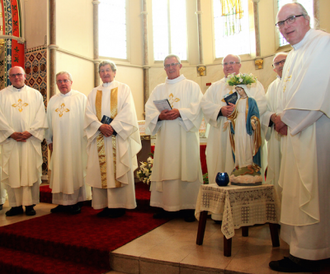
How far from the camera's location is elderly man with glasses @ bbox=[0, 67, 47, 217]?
5.00 meters

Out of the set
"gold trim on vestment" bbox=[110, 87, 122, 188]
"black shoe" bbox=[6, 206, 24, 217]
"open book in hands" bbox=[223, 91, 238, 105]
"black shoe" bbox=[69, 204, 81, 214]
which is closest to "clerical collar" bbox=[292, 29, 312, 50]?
"open book in hands" bbox=[223, 91, 238, 105]

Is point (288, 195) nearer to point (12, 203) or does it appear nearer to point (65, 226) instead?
point (65, 226)

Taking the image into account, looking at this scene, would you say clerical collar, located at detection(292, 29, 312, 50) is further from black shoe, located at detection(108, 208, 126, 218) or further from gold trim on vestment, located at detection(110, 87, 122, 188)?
black shoe, located at detection(108, 208, 126, 218)

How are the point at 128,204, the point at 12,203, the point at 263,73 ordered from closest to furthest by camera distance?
the point at 128,204 → the point at 12,203 → the point at 263,73

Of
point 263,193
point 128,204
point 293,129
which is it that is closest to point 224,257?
point 263,193

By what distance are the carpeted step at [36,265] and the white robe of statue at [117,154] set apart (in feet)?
4.04

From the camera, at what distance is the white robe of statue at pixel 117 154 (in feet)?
15.3

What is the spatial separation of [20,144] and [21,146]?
0.04 metres

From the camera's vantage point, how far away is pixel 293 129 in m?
2.69

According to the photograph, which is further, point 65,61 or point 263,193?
point 65,61

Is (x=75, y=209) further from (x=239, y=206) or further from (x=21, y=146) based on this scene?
(x=239, y=206)

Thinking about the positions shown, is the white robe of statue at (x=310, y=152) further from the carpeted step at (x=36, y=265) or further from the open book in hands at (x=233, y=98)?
the carpeted step at (x=36, y=265)

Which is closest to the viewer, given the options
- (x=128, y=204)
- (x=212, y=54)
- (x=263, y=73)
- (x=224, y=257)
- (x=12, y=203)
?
(x=224, y=257)

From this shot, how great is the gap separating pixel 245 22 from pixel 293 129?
31.6 feet
